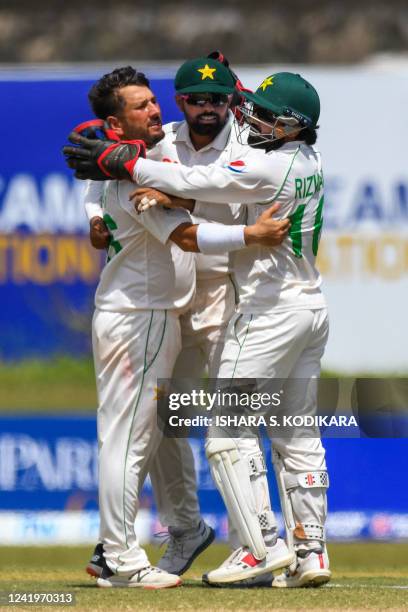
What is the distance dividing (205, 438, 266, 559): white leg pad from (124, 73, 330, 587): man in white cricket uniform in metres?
0.02

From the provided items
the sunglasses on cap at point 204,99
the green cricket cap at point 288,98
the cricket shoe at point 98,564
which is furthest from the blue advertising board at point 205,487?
the green cricket cap at point 288,98

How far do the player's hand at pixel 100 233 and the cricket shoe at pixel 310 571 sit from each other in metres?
1.30

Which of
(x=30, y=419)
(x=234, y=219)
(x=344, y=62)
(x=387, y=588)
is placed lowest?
(x=387, y=588)

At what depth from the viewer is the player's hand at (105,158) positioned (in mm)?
5527

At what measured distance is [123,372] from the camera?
5660 millimetres

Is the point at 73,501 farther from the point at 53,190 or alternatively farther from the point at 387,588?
the point at 387,588

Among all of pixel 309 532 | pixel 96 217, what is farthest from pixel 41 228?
pixel 309 532

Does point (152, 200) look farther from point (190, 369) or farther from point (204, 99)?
point (190, 369)

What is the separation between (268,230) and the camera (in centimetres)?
539

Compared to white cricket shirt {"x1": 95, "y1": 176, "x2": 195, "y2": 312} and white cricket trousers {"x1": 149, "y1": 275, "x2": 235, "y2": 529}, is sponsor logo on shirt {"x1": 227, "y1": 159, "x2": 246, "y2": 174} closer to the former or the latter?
white cricket shirt {"x1": 95, "y1": 176, "x2": 195, "y2": 312}

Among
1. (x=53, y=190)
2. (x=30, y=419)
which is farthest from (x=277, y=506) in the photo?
(x=53, y=190)

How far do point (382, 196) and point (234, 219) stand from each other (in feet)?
7.48

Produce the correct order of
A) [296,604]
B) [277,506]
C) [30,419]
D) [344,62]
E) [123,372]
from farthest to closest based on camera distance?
[344,62]
[30,419]
[277,506]
[123,372]
[296,604]

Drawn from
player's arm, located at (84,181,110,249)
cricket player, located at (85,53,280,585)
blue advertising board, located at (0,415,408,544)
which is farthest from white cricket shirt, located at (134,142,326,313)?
blue advertising board, located at (0,415,408,544)
